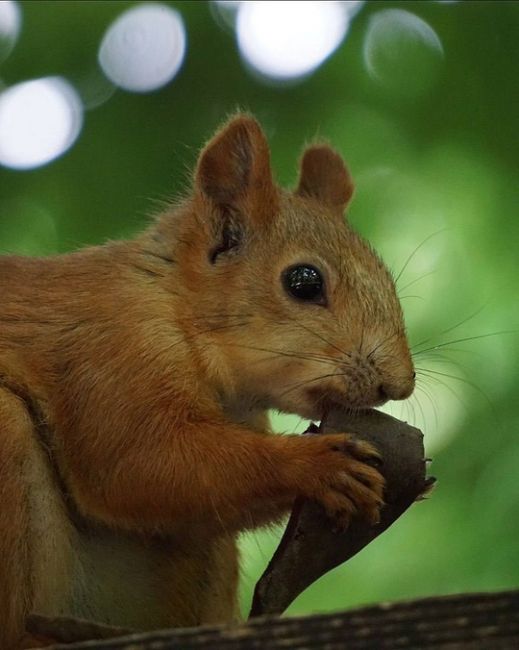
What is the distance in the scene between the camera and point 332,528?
91.3 inches

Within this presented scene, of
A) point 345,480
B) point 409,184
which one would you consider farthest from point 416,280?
point 345,480

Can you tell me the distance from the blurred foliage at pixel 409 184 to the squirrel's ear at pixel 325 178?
2.27ft

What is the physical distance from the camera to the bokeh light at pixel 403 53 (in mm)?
4672

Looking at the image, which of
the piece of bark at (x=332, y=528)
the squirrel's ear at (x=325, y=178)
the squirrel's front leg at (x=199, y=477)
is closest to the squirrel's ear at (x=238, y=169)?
the squirrel's ear at (x=325, y=178)

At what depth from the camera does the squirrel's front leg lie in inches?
100

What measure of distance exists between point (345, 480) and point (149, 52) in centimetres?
275

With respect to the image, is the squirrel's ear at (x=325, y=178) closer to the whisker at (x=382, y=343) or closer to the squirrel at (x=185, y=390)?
the squirrel at (x=185, y=390)

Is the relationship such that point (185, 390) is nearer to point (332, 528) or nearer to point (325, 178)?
point (332, 528)

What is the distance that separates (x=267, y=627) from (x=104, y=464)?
107 centimetres

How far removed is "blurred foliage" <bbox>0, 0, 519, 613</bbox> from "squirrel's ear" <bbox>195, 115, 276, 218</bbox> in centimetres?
93

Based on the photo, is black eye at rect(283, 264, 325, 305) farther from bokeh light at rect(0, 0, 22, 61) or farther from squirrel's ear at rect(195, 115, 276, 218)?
bokeh light at rect(0, 0, 22, 61)

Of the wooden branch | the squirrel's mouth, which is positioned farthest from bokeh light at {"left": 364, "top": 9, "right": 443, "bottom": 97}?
the wooden branch

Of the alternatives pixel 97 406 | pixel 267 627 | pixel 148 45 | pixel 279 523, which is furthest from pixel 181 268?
pixel 148 45

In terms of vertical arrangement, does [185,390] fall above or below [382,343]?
below
